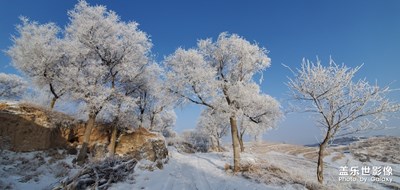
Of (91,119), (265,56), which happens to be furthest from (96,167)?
(265,56)

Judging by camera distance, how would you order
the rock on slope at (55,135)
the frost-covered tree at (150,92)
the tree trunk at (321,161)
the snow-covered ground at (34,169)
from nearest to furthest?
the snow-covered ground at (34,169) → the tree trunk at (321,161) → the rock on slope at (55,135) → the frost-covered tree at (150,92)

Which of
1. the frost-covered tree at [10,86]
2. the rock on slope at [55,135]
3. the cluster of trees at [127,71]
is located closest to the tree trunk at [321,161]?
the cluster of trees at [127,71]

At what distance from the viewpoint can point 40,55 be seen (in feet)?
77.2

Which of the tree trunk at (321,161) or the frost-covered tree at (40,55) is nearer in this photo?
the tree trunk at (321,161)

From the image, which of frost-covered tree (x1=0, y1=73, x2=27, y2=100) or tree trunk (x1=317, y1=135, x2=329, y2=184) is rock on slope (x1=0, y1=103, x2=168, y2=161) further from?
frost-covered tree (x1=0, y1=73, x2=27, y2=100)

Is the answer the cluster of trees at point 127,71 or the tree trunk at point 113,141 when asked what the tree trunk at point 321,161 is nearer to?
the cluster of trees at point 127,71

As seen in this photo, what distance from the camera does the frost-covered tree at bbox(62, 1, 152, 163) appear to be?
20.7m

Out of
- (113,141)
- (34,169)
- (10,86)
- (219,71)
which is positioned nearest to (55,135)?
(113,141)

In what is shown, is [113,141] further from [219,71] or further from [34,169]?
[219,71]

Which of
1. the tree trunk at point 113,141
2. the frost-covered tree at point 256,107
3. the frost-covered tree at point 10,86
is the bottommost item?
the tree trunk at point 113,141

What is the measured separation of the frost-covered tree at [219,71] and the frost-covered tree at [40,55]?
1056 cm

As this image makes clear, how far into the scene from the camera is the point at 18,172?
14578mm

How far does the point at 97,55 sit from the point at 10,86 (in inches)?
1318

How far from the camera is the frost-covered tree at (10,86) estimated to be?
1756 inches
